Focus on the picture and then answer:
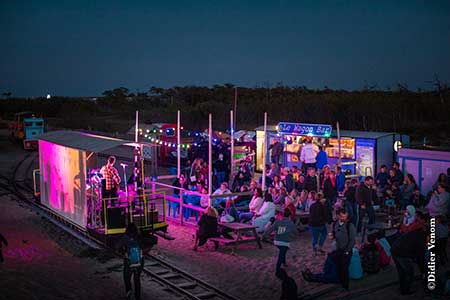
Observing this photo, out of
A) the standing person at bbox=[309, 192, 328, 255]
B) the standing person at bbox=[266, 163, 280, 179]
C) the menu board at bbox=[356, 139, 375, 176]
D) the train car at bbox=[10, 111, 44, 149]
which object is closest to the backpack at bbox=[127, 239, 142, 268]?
the standing person at bbox=[309, 192, 328, 255]

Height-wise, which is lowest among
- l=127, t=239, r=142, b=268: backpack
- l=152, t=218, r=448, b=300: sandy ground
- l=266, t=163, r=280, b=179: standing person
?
l=152, t=218, r=448, b=300: sandy ground

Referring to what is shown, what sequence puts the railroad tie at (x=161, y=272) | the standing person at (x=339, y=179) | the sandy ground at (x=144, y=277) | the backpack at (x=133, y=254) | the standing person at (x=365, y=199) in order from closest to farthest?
1. the backpack at (x=133, y=254)
2. the sandy ground at (x=144, y=277)
3. the railroad tie at (x=161, y=272)
4. the standing person at (x=365, y=199)
5. the standing person at (x=339, y=179)

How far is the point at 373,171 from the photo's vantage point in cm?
2067

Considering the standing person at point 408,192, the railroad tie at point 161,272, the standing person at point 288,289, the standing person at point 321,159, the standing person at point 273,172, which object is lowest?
the railroad tie at point 161,272

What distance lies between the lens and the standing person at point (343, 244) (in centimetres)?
1037

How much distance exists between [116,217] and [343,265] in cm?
559

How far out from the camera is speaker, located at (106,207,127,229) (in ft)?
44.3

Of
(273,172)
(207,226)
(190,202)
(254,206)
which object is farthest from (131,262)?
(273,172)

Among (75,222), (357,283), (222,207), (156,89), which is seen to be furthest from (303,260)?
(156,89)

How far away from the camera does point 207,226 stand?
13297 millimetres

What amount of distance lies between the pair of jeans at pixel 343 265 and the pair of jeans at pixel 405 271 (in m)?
0.83

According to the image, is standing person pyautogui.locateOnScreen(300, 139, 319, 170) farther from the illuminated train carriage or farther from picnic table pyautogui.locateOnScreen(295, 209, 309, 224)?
the illuminated train carriage

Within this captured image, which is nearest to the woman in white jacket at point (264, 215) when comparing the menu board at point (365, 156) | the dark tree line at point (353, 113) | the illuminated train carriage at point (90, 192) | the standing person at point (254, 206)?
the standing person at point (254, 206)

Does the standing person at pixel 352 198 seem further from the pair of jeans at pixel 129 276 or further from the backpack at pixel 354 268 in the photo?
the pair of jeans at pixel 129 276
